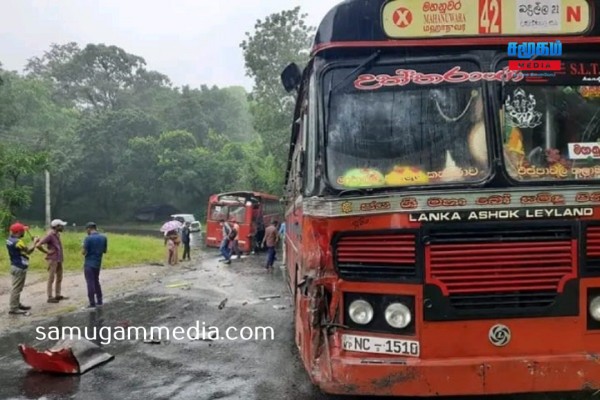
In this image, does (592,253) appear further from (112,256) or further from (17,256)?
(112,256)

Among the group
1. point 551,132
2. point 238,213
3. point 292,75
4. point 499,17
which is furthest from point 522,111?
point 238,213

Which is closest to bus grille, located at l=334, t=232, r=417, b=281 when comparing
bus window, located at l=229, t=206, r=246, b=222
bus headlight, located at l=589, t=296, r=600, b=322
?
bus headlight, located at l=589, t=296, r=600, b=322

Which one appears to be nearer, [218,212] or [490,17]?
[490,17]

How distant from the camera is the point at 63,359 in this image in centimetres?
689

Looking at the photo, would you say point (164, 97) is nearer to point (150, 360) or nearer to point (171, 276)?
point (171, 276)

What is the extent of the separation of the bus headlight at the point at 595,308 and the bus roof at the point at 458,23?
1920 millimetres

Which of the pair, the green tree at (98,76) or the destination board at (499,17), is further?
the green tree at (98,76)

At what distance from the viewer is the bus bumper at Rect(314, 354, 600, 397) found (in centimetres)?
406

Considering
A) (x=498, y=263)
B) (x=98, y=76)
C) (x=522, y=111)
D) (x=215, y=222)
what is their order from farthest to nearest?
1. (x=98, y=76)
2. (x=215, y=222)
3. (x=522, y=111)
4. (x=498, y=263)

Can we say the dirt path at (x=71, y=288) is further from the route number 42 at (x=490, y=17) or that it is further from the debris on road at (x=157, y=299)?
the route number 42 at (x=490, y=17)

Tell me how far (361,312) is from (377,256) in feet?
1.37

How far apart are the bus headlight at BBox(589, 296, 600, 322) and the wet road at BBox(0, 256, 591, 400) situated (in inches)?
45.9

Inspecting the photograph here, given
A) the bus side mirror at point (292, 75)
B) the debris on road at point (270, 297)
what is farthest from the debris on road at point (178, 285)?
the bus side mirror at point (292, 75)

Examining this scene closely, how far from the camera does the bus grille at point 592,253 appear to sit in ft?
13.9
